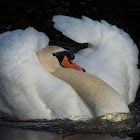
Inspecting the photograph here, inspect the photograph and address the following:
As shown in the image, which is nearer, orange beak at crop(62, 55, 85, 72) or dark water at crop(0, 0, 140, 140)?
dark water at crop(0, 0, 140, 140)

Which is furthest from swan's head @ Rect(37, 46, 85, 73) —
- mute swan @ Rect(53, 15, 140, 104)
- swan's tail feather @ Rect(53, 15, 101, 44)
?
swan's tail feather @ Rect(53, 15, 101, 44)

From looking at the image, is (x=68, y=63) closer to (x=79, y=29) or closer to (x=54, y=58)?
(x=54, y=58)

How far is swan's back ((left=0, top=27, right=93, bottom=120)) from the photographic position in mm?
5543

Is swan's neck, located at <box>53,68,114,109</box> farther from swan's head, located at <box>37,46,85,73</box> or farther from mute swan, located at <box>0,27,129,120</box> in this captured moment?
swan's head, located at <box>37,46,85,73</box>

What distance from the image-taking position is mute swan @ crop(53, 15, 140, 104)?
639 centimetres

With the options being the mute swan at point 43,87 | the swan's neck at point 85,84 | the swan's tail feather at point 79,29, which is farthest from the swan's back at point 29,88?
the swan's tail feather at point 79,29

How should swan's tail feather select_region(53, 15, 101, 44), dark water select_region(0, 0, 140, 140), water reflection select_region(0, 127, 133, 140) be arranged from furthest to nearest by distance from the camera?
1. swan's tail feather select_region(53, 15, 101, 44)
2. dark water select_region(0, 0, 140, 140)
3. water reflection select_region(0, 127, 133, 140)

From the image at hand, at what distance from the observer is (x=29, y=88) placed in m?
5.68

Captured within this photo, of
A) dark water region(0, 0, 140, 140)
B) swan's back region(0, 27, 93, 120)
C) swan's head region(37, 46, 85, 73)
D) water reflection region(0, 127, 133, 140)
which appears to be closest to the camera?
water reflection region(0, 127, 133, 140)

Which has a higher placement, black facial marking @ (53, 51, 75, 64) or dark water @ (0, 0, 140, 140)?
black facial marking @ (53, 51, 75, 64)

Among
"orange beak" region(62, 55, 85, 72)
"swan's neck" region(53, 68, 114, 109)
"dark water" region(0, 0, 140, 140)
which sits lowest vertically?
"dark water" region(0, 0, 140, 140)

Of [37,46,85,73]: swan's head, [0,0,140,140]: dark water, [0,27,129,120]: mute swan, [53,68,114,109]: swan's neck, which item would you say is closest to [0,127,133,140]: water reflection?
[0,0,140,140]: dark water

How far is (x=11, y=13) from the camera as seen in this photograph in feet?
34.1

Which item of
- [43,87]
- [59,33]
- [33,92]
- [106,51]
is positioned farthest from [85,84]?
[59,33]
